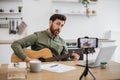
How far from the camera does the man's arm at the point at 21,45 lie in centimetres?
266

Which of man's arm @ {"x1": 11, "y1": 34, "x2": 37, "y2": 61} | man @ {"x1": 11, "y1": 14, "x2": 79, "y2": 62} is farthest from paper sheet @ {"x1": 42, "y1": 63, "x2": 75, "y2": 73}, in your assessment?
man @ {"x1": 11, "y1": 14, "x2": 79, "y2": 62}

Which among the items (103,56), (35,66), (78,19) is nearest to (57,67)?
(35,66)

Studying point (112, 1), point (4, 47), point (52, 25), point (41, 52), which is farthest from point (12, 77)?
point (112, 1)

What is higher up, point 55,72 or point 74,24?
point 74,24

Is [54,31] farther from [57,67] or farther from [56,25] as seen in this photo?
[57,67]

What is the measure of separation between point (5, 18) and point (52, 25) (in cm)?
213

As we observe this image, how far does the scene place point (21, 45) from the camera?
2857 millimetres

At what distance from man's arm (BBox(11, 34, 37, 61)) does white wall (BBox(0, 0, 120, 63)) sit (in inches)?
82.0

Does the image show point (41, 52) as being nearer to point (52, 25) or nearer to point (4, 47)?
point (52, 25)

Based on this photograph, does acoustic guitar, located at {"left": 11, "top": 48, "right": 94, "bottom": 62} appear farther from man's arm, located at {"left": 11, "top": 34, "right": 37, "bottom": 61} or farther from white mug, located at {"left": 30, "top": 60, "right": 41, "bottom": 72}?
white mug, located at {"left": 30, "top": 60, "right": 41, "bottom": 72}

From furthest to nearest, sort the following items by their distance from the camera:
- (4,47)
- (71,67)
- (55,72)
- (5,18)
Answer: (5,18), (4,47), (71,67), (55,72)

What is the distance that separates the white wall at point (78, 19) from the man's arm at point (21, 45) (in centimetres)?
208

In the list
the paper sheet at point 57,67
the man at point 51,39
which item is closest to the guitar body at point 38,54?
the man at point 51,39

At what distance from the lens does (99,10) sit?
530 centimetres
